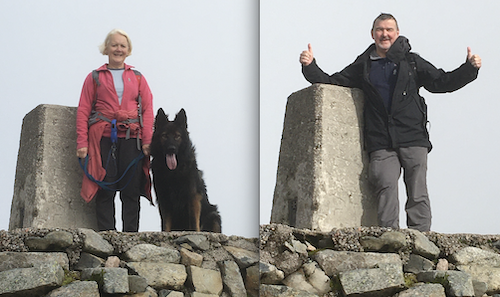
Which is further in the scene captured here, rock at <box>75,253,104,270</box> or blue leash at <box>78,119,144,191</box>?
blue leash at <box>78,119,144,191</box>

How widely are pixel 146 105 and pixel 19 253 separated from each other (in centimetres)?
101

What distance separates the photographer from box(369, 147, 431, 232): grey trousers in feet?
12.1

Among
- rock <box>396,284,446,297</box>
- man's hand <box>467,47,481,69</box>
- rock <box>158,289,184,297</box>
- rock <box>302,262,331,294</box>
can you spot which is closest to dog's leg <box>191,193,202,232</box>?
rock <box>158,289,184,297</box>

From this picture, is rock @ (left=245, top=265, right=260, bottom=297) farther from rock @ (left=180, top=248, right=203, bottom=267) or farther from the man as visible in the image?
the man

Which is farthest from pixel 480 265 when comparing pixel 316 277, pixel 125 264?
pixel 125 264

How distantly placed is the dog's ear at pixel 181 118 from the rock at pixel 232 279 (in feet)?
2.66

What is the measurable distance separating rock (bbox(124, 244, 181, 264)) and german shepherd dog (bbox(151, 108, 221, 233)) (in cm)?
12

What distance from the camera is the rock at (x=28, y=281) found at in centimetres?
322

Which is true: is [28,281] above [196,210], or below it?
below

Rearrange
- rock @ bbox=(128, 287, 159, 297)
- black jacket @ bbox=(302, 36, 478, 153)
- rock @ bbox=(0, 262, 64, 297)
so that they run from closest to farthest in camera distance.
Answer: rock @ bbox=(0, 262, 64, 297), rock @ bbox=(128, 287, 159, 297), black jacket @ bbox=(302, 36, 478, 153)

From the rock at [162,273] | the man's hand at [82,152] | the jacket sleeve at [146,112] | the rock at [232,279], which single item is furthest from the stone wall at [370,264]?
the man's hand at [82,152]

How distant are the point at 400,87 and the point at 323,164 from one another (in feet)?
2.14

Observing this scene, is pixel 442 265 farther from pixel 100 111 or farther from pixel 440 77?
pixel 100 111

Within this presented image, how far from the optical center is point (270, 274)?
3656 mm
